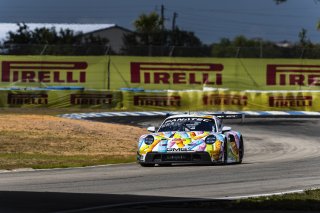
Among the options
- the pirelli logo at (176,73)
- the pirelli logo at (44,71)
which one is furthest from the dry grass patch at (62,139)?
the pirelli logo at (176,73)

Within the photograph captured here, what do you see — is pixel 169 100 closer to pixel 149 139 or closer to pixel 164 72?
pixel 164 72

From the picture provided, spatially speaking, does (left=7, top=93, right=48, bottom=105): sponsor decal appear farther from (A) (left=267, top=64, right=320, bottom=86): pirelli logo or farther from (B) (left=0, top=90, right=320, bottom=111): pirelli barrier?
(A) (left=267, top=64, right=320, bottom=86): pirelli logo

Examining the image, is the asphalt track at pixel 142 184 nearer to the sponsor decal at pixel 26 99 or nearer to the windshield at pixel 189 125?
the windshield at pixel 189 125

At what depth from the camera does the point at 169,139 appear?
17.4 meters

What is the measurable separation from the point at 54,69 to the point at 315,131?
59.5ft

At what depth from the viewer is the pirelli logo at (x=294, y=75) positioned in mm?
43844

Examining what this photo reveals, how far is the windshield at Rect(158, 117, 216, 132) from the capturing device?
18.2m

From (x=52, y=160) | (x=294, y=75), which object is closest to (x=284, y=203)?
(x=52, y=160)

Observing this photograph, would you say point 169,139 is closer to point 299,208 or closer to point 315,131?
point 299,208

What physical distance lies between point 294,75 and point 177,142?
27776 mm

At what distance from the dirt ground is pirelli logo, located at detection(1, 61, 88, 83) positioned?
12.6 meters

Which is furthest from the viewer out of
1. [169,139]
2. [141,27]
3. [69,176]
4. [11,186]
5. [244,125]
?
[141,27]

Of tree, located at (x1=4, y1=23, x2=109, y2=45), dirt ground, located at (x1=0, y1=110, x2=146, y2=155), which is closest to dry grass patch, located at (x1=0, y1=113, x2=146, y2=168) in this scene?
dirt ground, located at (x1=0, y1=110, x2=146, y2=155)

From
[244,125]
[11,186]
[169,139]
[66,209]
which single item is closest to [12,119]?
[244,125]
